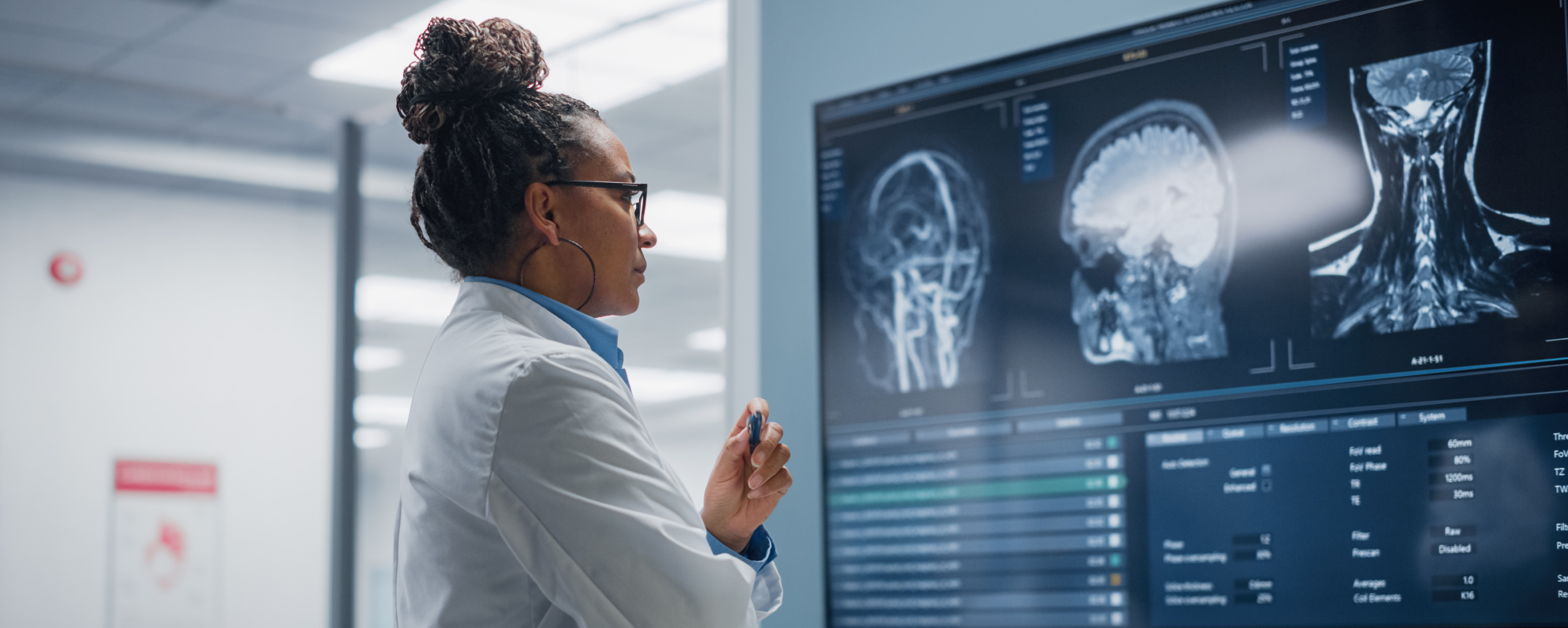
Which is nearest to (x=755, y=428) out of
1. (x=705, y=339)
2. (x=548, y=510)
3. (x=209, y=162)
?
(x=548, y=510)

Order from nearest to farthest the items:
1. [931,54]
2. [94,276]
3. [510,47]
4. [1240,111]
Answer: [510,47] → [1240,111] → [931,54] → [94,276]

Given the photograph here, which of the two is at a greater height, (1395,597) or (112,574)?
(1395,597)

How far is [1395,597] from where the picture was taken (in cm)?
153

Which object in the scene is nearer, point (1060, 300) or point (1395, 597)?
point (1395, 597)

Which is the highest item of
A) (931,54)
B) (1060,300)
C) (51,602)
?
(931,54)

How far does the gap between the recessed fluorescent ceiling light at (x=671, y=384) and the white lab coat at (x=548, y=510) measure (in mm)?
7753

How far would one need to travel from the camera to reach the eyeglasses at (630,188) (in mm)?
1251

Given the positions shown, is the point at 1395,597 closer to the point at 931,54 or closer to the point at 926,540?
the point at 926,540

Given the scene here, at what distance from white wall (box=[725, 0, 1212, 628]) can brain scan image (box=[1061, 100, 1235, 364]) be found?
9.7 inches

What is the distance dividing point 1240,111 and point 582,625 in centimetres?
112

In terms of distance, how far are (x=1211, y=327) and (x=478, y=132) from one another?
991 mm

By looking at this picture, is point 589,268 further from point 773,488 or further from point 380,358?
point 380,358

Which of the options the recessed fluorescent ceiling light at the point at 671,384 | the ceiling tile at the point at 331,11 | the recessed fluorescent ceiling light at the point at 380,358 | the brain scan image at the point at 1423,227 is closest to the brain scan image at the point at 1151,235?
the brain scan image at the point at 1423,227

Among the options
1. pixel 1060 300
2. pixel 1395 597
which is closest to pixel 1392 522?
pixel 1395 597
